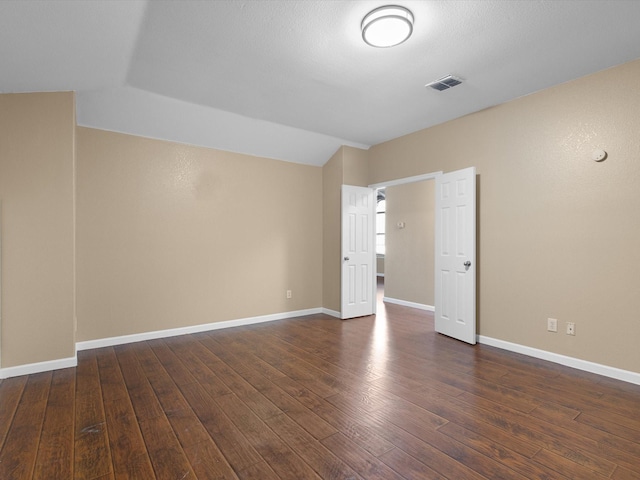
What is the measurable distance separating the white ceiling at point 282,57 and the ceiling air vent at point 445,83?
0.22ft

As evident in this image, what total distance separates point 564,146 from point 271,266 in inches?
152

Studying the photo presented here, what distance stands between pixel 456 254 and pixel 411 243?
2214mm

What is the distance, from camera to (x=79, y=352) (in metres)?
3.58

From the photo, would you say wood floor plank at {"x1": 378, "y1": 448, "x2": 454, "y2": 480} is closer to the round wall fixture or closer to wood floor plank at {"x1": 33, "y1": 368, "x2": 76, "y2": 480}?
wood floor plank at {"x1": 33, "y1": 368, "x2": 76, "y2": 480}

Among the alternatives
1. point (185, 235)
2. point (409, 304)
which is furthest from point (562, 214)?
point (185, 235)

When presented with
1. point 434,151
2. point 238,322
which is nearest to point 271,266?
point 238,322

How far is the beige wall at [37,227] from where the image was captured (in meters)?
2.96

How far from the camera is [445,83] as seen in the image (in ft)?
10.7

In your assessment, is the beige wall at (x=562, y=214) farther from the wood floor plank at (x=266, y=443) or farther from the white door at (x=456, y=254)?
the wood floor plank at (x=266, y=443)

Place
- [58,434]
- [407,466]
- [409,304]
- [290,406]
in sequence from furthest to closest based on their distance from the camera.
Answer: [409,304] → [290,406] → [58,434] → [407,466]

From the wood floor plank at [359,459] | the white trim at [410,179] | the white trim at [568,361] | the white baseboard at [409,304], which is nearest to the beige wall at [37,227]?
the wood floor plank at [359,459]

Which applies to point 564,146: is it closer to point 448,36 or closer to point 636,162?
point 636,162

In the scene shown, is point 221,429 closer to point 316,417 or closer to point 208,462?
point 208,462

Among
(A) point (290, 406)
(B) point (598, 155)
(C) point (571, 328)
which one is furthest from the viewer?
(C) point (571, 328)
